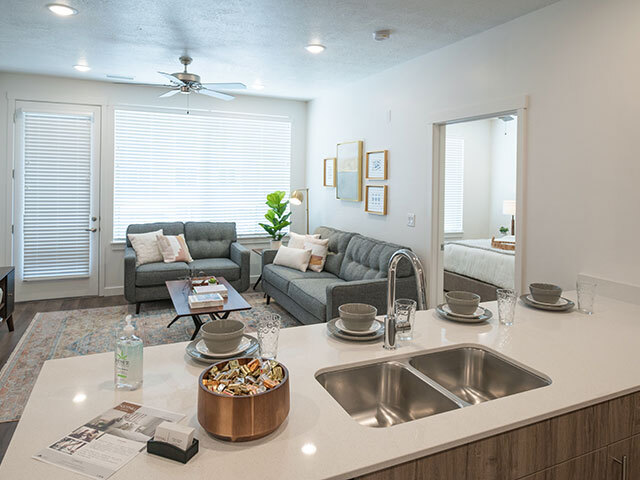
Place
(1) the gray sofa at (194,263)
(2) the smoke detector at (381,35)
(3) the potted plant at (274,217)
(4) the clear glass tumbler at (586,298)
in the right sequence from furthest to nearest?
(3) the potted plant at (274,217), (1) the gray sofa at (194,263), (2) the smoke detector at (381,35), (4) the clear glass tumbler at (586,298)

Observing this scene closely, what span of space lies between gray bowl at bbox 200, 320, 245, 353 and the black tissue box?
47cm

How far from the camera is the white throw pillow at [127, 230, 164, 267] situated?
5162mm

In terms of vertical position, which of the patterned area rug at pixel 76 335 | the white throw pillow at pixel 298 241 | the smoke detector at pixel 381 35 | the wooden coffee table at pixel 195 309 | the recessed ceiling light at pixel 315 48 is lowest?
the patterned area rug at pixel 76 335

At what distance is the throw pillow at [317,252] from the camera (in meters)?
5.04

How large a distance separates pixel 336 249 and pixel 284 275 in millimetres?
705

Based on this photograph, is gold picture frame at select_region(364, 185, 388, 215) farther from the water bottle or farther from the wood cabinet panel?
the water bottle

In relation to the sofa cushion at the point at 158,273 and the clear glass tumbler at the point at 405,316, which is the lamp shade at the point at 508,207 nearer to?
the sofa cushion at the point at 158,273

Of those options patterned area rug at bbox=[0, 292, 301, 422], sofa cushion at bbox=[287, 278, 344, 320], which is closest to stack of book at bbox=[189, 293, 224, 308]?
patterned area rug at bbox=[0, 292, 301, 422]

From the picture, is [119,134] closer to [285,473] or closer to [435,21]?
[435,21]

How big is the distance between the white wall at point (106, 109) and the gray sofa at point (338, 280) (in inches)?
61.3

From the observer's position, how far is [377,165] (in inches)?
184

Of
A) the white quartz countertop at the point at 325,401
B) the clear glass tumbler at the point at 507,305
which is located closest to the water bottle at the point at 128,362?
the white quartz countertop at the point at 325,401

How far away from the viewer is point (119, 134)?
5586 millimetres

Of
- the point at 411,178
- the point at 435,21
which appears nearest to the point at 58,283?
the point at 411,178
